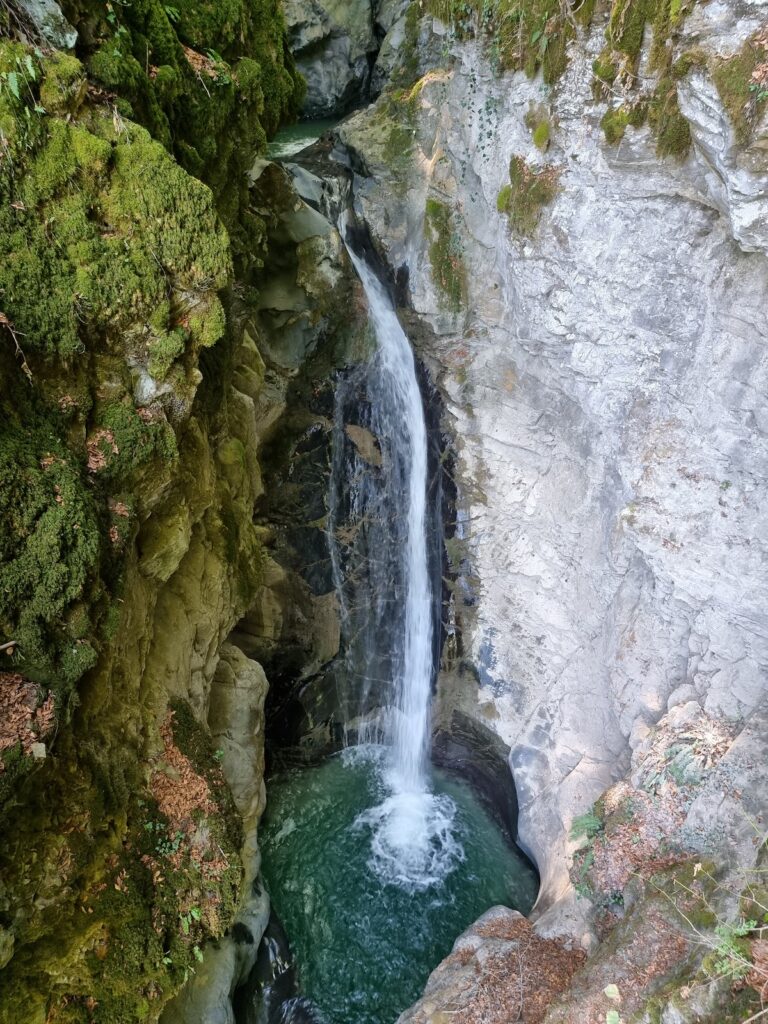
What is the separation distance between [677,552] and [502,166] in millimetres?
6808

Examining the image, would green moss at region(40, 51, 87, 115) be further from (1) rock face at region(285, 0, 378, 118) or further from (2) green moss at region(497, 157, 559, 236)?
(1) rock face at region(285, 0, 378, 118)

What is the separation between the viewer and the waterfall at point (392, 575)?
11.0 metres

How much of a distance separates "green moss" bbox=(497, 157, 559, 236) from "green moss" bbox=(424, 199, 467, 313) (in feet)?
Answer: 4.20

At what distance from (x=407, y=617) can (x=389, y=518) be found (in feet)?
6.68

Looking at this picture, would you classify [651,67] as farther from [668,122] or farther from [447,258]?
[447,258]

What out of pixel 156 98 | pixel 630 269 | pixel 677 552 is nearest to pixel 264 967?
pixel 677 552

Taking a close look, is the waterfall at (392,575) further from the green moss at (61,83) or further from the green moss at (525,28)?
the green moss at (61,83)

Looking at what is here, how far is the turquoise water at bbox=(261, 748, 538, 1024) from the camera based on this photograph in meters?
8.10

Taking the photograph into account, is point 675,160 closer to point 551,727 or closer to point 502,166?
point 502,166

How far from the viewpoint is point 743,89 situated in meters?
6.04

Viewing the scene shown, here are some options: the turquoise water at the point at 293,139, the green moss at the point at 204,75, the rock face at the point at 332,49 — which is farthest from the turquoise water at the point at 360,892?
the rock face at the point at 332,49

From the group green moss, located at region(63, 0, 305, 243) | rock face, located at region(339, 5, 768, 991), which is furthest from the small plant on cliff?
green moss, located at region(63, 0, 305, 243)

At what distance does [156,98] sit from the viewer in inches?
221

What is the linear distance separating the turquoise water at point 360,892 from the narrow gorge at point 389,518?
56 mm
